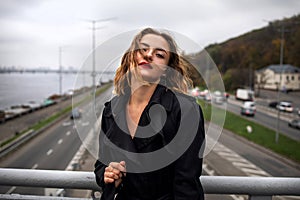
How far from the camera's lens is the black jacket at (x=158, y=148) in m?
0.65

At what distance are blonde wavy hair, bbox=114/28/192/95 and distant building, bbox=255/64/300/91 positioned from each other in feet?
75.9

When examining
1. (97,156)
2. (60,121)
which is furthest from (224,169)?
(60,121)

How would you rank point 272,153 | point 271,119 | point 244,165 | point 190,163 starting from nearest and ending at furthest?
point 190,163, point 244,165, point 272,153, point 271,119

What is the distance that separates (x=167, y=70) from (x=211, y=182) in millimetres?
435

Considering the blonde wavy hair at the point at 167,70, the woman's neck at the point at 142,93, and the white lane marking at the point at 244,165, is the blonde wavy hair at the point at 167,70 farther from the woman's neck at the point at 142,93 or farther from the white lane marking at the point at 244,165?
the white lane marking at the point at 244,165

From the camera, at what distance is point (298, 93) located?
20.8 meters

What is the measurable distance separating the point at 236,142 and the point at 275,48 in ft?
60.8

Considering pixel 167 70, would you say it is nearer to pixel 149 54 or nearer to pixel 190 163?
pixel 149 54

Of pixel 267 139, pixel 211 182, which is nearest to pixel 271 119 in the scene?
pixel 267 139

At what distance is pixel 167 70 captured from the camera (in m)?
0.71

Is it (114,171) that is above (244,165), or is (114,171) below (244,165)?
above

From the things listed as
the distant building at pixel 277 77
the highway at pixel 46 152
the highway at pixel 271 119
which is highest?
the distant building at pixel 277 77

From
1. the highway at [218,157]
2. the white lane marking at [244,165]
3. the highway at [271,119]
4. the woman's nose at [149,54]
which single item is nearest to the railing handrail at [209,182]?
the woman's nose at [149,54]

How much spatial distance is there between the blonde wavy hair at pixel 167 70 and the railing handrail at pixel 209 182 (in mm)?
361
